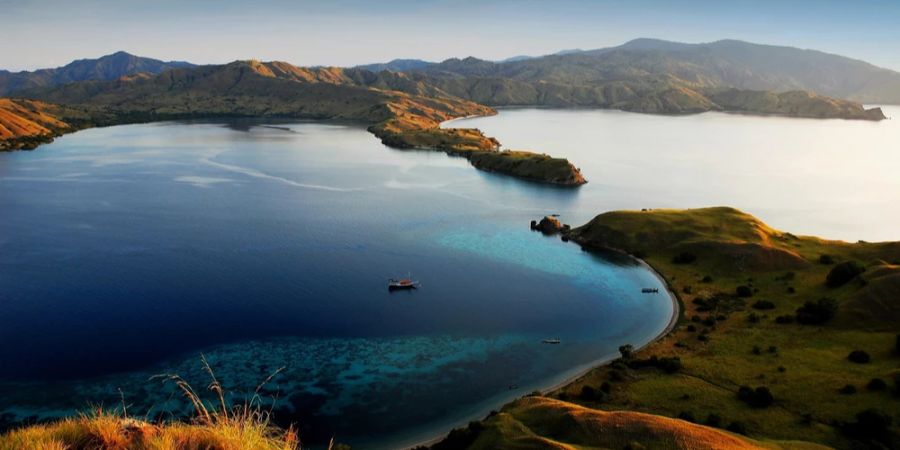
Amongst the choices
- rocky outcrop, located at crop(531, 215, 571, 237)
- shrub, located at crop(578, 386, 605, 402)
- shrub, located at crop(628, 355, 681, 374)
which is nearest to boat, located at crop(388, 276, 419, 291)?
shrub, located at crop(628, 355, 681, 374)

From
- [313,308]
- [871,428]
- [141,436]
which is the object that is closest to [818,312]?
[871,428]

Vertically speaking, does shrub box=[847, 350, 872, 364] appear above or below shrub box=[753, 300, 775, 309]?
below

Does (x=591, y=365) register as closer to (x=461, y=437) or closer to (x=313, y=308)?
(x=461, y=437)

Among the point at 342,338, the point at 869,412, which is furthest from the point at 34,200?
the point at 869,412

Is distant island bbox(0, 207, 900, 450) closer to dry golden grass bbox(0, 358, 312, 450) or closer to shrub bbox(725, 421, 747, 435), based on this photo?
dry golden grass bbox(0, 358, 312, 450)

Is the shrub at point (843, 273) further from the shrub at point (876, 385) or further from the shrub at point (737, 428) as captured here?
the shrub at point (737, 428)

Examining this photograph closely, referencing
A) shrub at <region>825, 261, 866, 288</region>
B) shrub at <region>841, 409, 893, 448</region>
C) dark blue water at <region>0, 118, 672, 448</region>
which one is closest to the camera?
shrub at <region>841, 409, 893, 448</region>

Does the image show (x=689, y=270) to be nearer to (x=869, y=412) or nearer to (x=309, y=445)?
(x=869, y=412)
